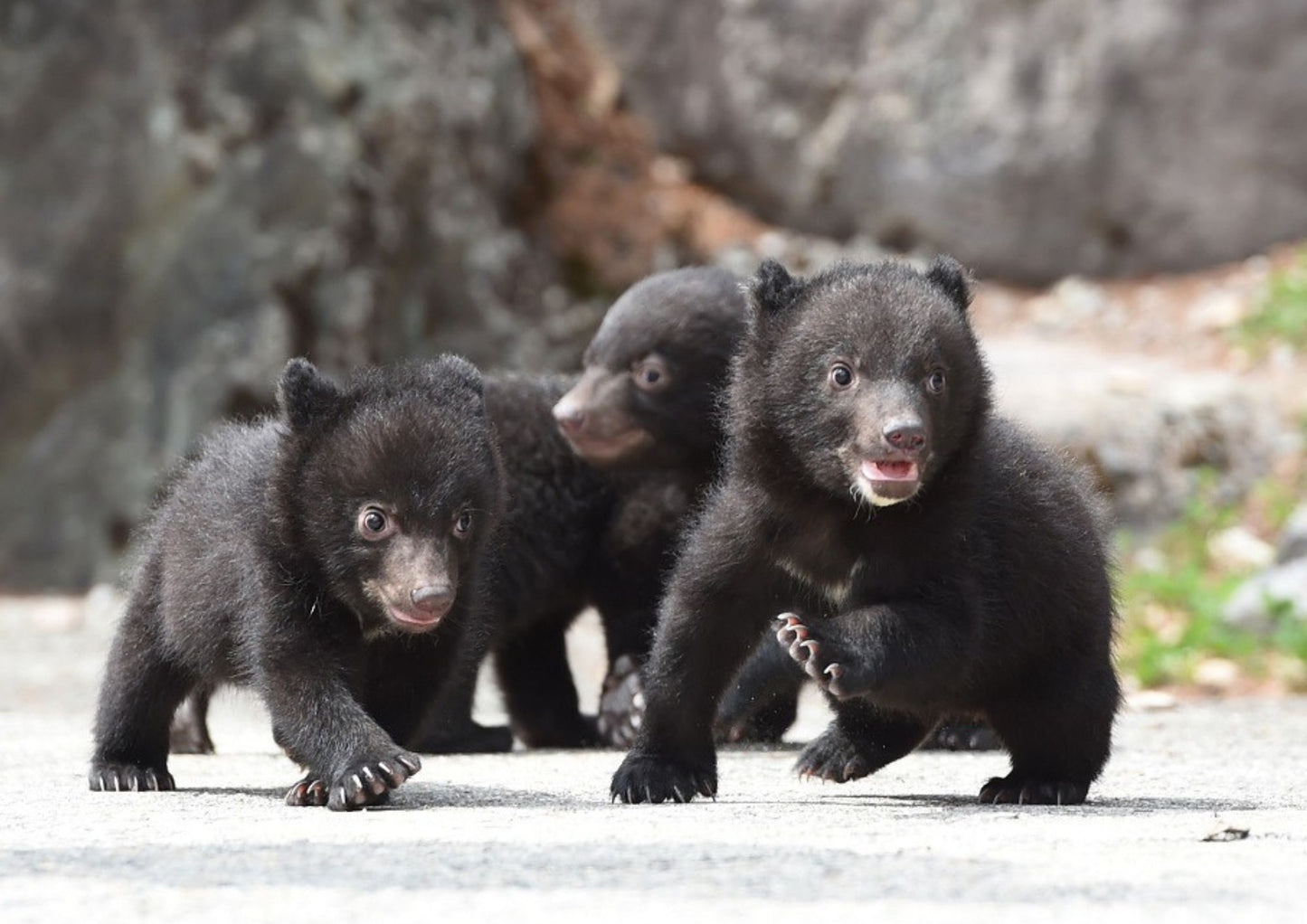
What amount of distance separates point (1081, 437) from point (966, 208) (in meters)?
4.54

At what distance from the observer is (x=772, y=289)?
5.86m

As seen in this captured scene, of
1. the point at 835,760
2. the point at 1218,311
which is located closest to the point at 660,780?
the point at 835,760

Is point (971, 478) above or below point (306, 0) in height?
below

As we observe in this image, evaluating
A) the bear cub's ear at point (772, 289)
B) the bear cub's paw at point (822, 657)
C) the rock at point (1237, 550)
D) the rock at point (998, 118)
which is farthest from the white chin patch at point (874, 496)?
the rock at point (998, 118)

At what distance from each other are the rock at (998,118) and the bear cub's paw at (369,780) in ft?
42.3

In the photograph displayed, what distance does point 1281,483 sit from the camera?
44.9 ft

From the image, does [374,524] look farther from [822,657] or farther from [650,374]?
[650,374]

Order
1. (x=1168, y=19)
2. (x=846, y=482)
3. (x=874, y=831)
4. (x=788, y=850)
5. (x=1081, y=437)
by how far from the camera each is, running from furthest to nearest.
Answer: (x=1168, y=19) → (x=1081, y=437) → (x=846, y=482) → (x=874, y=831) → (x=788, y=850)

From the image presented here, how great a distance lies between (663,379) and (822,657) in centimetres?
318

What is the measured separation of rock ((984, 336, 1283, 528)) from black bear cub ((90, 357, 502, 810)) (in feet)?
25.4

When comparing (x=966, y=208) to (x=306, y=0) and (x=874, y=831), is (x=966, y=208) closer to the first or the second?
(x=306, y=0)

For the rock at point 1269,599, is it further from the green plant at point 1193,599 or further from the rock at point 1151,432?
the rock at point 1151,432

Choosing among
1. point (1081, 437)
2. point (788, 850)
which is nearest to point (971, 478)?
point (788, 850)

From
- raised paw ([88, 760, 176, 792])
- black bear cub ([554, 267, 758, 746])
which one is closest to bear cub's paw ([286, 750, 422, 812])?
raised paw ([88, 760, 176, 792])
